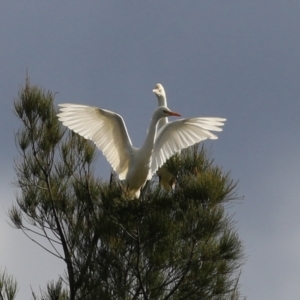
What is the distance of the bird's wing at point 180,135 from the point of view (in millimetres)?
4277

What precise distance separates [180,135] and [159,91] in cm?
104

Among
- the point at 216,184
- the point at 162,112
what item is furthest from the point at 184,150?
the point at 216,184

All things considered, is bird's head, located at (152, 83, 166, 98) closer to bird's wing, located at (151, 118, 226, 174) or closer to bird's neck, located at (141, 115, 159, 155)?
bird's wing, located at (151, 118, 226, 174)

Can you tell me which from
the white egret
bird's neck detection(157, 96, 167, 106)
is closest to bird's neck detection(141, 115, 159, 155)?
the white egret

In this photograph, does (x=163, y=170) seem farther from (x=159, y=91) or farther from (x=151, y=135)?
(x=159, y=91)

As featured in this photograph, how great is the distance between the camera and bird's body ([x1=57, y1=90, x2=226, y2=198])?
4.28 meters

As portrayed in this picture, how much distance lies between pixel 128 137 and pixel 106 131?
0.13 m

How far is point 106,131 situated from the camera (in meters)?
4.50

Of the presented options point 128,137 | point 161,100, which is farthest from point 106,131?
point 161,100

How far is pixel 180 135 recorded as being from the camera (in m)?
4.39

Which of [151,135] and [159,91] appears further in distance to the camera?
[159,91]

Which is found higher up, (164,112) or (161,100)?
(161,100)

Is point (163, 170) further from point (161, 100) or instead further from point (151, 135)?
point (161, 100)

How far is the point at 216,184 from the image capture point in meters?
3.45
